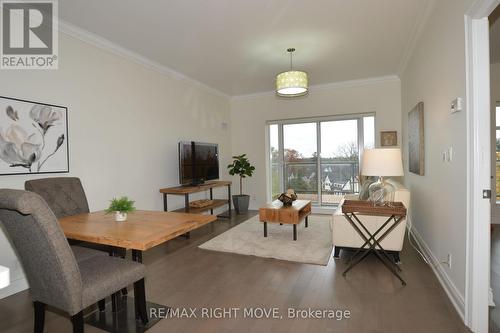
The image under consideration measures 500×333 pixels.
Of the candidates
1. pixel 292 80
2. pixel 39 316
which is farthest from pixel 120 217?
pixel 292 80

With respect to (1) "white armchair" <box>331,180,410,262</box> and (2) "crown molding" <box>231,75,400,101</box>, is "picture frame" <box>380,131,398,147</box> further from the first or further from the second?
(1) "white armchair" <box>331,180,410,262</box>

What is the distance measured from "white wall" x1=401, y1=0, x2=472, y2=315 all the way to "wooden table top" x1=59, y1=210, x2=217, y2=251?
6.44 feet

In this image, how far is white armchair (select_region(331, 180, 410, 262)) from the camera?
2998 mm

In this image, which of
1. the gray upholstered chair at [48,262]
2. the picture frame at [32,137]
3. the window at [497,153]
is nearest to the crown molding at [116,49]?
the picture frame at [32,137]

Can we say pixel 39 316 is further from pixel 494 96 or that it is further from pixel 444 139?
pixel 494 96

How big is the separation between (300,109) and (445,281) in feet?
14.0

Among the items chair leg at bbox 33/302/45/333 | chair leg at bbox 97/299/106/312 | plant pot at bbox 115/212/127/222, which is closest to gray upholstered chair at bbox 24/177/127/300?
chair leg at bbox 97/299/106/312

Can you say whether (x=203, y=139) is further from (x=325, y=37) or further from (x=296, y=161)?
(x=325, y=37)

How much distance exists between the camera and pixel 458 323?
6.47 ft

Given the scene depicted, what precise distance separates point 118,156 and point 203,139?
2080 mm

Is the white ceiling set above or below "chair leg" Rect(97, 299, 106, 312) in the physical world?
above

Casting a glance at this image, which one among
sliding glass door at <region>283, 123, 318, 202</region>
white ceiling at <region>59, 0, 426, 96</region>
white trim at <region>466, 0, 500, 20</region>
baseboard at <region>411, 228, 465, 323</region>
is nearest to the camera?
white trim at <region>466, 0, 500, 20</region>

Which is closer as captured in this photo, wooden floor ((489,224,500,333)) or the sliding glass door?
wooden floor ((489,224,500,333))

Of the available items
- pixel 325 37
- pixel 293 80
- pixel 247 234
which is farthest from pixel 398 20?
pixel 247 234
